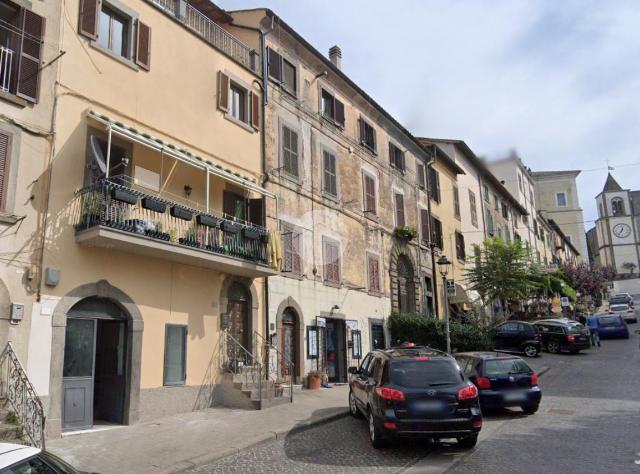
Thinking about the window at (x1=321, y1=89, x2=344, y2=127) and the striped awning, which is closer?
the striped awning

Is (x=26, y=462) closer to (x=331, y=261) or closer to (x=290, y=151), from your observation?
(x=290, y=151)

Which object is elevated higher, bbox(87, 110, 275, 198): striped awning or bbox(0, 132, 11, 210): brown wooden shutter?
bbox(87, 110, 275, 198): striped awning

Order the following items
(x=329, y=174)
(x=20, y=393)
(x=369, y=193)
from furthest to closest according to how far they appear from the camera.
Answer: (x=369, y=193), (x=329, y=174), (x=20, y=393)

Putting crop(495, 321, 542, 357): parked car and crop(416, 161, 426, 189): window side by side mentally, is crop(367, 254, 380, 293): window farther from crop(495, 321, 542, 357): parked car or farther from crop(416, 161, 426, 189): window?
crop(416, 161, 426, 189): window

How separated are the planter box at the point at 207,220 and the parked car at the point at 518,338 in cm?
1531

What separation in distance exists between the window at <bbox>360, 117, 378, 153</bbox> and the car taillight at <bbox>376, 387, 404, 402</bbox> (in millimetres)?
15123

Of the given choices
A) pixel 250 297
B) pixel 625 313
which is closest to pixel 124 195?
pixel 250 297

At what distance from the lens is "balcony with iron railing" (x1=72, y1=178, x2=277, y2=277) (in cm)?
1094

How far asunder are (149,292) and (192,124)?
4.62 metres

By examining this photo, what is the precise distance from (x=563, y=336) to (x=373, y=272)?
9502 millimetres

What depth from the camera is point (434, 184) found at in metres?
29.7

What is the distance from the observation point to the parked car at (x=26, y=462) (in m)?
3.70

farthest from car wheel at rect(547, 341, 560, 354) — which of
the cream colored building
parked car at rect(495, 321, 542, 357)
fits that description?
the cream colored building

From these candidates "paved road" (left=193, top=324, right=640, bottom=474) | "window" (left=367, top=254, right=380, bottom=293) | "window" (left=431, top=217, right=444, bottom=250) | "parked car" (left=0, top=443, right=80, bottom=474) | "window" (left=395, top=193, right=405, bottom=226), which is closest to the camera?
"parked car" (left=0, top=443, right=80, bottom=474)
